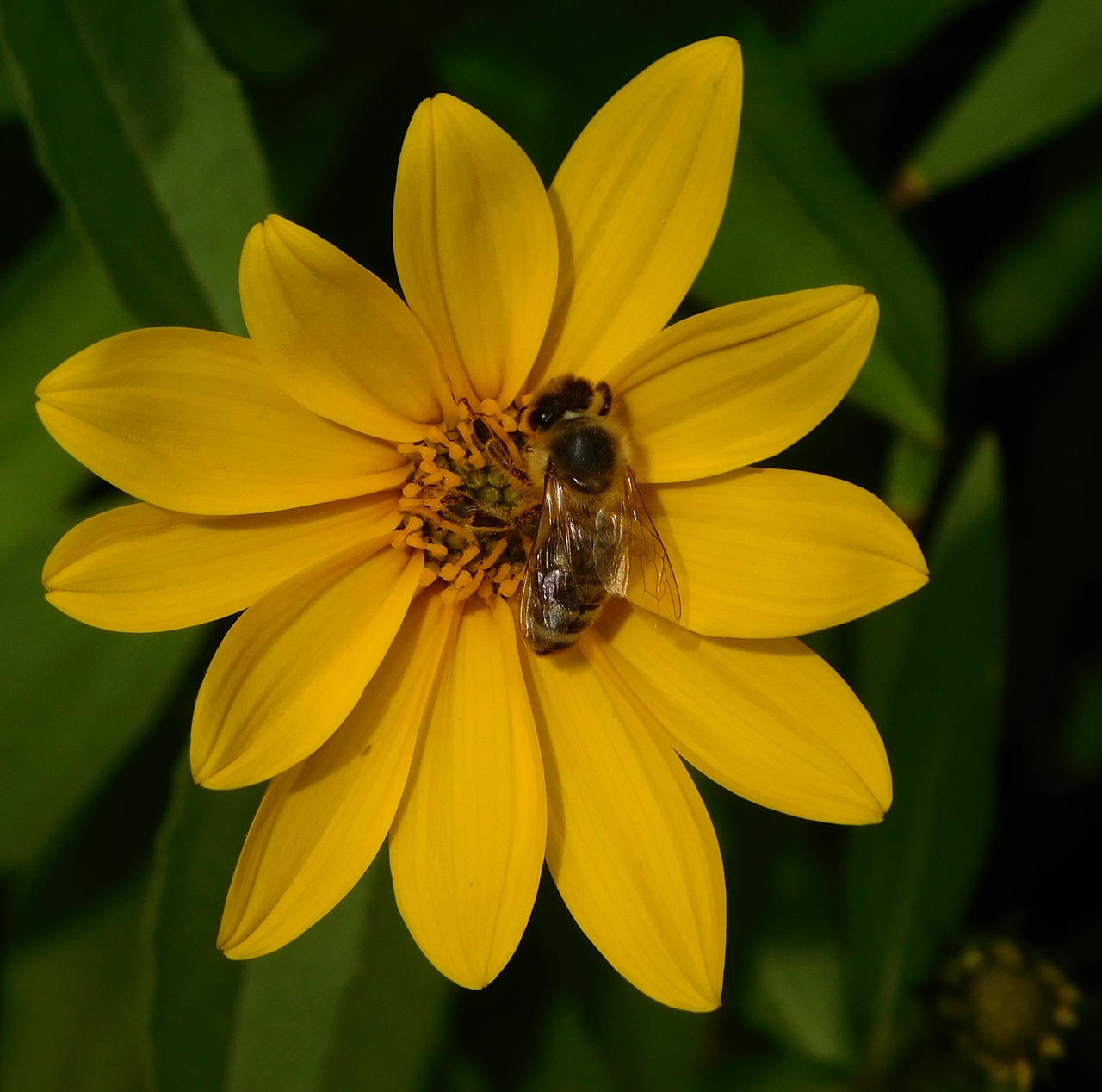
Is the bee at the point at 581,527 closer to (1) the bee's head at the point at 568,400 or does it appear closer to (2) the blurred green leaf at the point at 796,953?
(1) the bee's head at the point at 568,400

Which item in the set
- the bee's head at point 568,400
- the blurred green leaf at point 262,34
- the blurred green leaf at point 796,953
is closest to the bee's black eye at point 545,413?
the bee's head at point 568,400

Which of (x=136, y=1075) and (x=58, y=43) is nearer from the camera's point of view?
(x=58, y=43)

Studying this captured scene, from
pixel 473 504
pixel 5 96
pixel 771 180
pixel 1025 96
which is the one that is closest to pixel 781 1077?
pixel 473 504

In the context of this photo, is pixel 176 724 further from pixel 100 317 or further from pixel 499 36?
pixel 499 36

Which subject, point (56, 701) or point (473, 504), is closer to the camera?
point (473, 504)

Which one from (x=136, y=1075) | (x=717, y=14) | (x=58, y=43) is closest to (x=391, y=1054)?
(x=136, y=1075)

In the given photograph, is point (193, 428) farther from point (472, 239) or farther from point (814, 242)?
point (814, 242)

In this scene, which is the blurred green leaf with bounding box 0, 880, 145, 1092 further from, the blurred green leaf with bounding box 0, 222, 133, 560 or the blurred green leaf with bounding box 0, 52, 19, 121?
the blurred green leaf with bounding box 0, 52, 19, 121
